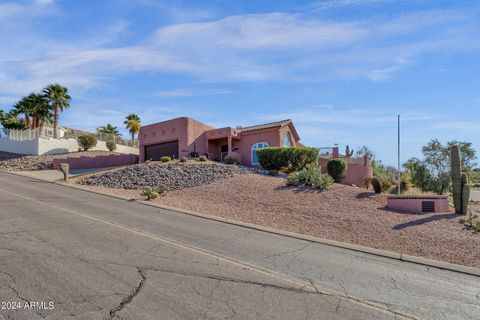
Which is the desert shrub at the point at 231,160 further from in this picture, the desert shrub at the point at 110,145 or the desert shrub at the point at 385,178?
the desert shrub at the point at 110,145

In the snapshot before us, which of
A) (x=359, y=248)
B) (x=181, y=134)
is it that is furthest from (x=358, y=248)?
(x=181, y=134)

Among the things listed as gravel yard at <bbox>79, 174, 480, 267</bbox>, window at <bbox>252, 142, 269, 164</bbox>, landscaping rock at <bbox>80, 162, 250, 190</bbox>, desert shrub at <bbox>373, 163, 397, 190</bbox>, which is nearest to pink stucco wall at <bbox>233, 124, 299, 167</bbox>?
window at <bbox>252, 142, 269, 164</bbox>

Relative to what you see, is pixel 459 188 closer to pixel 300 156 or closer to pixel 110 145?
pixel 300 156

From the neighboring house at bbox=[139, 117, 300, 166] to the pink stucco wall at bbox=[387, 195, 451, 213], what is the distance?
57.1ft

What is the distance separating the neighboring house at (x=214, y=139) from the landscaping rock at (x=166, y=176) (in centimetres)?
727

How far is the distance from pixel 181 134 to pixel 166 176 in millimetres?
10220

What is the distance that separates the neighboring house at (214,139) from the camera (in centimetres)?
3216

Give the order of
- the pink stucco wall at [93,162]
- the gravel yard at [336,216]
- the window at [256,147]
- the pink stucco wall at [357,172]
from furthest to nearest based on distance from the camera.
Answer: the pink stucco wall at [93,162] < the window at [256,147] < the pink stucco wall at [357,172] < the gravel yard at [336,216]

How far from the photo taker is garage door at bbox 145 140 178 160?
33969mm

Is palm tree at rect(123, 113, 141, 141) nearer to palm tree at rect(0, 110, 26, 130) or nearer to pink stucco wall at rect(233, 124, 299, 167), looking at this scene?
palm tree at rect(0, 110, 26, 130)

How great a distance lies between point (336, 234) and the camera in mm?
11367

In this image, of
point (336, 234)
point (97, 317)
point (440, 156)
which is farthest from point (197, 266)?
point (440, 156)

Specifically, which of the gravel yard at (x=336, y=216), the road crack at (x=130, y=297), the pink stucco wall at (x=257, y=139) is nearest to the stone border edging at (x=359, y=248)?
the gravel yard at (x=336, y=216)

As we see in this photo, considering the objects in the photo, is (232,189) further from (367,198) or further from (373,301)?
(373,301)
